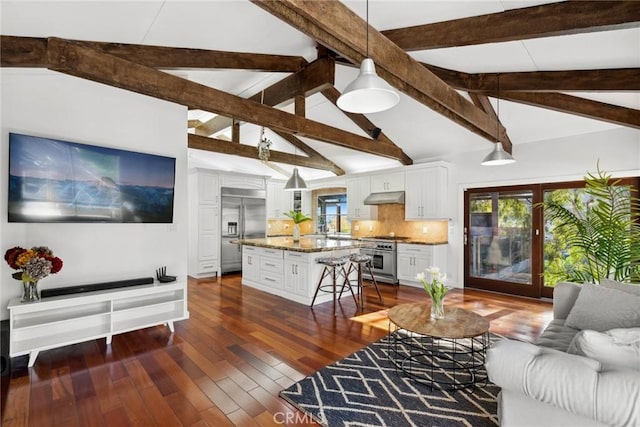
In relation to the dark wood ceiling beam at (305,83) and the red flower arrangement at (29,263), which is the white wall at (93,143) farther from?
the dark wood ceiling beam at (305,83)

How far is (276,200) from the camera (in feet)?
28.7

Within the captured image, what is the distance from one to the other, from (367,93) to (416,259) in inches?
170

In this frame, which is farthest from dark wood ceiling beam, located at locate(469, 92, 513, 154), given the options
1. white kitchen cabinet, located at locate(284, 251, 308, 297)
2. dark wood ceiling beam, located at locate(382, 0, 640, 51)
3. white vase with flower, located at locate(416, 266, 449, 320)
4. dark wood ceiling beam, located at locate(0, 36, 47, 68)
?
dark wood ceiling beam, located at locate(0, 36, 47, 68)

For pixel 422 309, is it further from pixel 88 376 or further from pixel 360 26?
pixel 88 376

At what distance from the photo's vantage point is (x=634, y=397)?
3.78 feet

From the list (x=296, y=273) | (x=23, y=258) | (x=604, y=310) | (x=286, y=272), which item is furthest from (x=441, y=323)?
(x=23, y=258)

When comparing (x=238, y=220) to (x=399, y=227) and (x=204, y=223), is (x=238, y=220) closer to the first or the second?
(x=204, y=223)

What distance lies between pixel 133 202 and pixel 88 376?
1816mm

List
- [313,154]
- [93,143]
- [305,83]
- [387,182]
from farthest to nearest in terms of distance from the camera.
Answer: [313,154] < [387,182] < [305,83] < [93,143]

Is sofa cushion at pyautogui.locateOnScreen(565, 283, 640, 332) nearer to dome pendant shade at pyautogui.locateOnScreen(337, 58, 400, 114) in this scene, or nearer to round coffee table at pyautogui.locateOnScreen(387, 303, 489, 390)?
round coffee table at pyautogui.locateOnScreen(387, 303, 489, 390)

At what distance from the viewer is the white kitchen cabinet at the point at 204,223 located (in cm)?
672

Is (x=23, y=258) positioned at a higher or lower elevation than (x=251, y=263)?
higher

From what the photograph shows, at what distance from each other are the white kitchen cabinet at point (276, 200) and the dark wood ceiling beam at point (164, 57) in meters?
4.82

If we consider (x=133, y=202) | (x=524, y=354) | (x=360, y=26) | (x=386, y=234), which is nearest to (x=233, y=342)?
(x=133, y=202)
